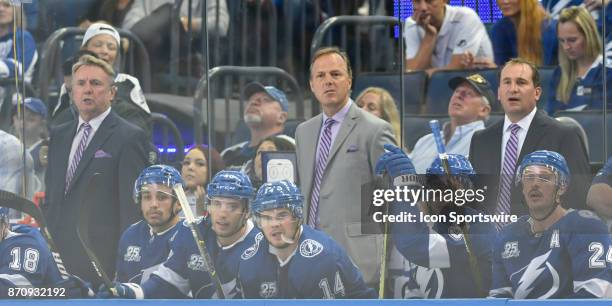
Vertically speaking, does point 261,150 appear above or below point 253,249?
above

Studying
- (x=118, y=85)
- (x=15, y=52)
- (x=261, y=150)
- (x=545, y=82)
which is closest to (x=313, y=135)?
(x=261, y=150)

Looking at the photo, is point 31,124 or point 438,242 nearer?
point 438,242

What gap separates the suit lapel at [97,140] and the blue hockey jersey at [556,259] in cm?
172

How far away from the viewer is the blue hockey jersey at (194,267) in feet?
20.7

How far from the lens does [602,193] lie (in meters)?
6.07

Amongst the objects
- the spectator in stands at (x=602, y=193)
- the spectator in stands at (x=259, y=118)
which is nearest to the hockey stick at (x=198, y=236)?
the spectator in stands at (x=259, y=118)

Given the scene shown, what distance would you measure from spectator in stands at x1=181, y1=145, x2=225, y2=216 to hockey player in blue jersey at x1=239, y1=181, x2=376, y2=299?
224 millimetres

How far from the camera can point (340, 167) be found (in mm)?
6152

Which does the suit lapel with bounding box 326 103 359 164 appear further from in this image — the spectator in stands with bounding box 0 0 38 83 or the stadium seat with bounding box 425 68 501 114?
the spectator in stands with bounding box 0 0 38 83

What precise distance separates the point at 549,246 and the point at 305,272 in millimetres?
1033

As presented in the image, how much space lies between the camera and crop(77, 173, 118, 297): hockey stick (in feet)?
20.7

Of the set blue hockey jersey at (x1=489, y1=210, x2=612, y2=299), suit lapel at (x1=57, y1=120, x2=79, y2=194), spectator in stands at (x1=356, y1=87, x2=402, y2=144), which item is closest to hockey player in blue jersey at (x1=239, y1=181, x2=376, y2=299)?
spectator in stands at (x1=356, y1=87, x2=402, y2=144)

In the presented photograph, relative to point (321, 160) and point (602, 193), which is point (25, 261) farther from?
point (602, 193)

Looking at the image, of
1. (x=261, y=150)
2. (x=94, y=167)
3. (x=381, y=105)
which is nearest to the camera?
(x=381, y=105)
